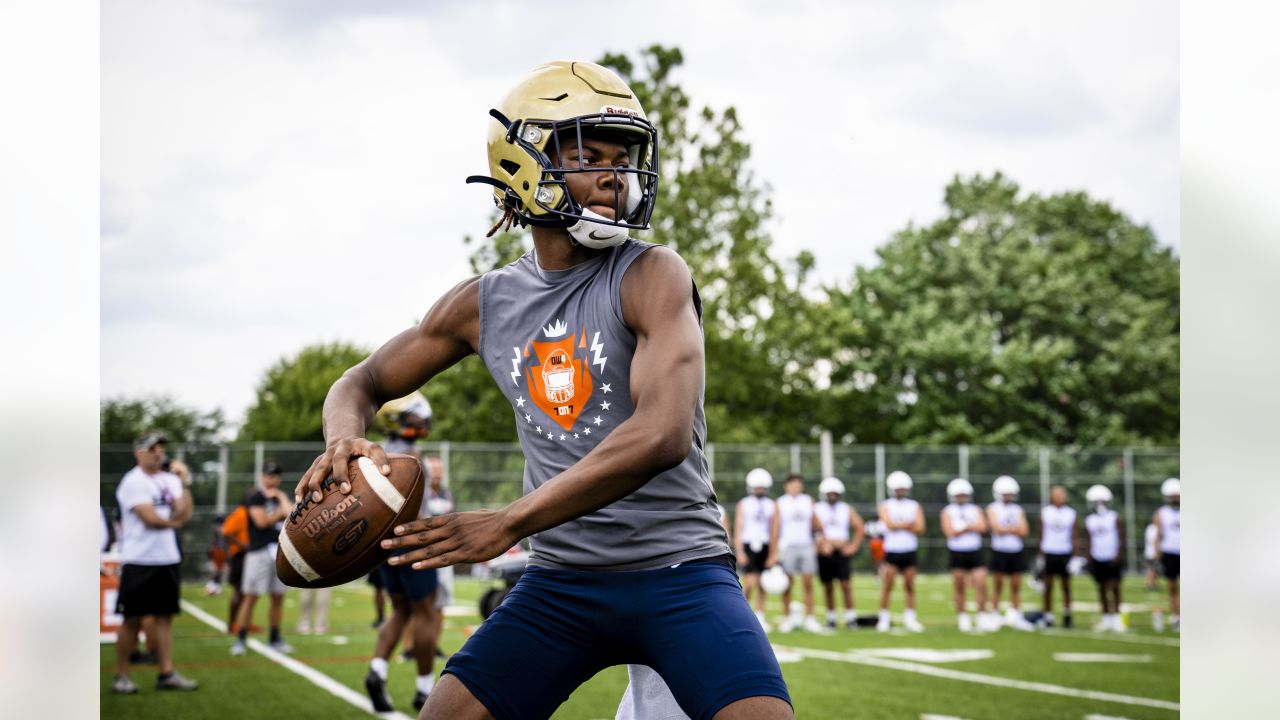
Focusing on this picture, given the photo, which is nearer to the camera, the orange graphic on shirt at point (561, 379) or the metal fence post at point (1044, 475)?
the orange graphic on shirt at point (561, 379)

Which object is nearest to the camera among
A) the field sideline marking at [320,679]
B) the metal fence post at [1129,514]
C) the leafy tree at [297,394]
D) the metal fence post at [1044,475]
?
the field sideline marking at [320,679]

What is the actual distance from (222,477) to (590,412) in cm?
2350

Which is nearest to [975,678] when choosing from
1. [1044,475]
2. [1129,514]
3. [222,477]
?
[222,477]

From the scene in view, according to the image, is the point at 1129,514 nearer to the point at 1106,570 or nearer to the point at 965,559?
the point at 1106,570

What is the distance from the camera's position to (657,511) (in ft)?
11.0

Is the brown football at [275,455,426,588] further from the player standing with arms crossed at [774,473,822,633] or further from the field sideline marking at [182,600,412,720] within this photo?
the player standing with arms crossed at [774,473,822,633]

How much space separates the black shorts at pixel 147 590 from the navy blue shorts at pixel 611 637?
25.5ft

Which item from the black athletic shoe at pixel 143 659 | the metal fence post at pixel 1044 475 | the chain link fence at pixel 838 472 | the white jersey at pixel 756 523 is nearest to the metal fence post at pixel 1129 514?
the chain link fence at pixel 838 472

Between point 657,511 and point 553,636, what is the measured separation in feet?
1.43

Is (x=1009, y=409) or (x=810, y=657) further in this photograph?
(x=1009, y=409)

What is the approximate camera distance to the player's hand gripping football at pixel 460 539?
2.96 m

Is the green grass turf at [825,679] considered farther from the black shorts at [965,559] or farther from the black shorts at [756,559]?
the black shorts at [756,559]
